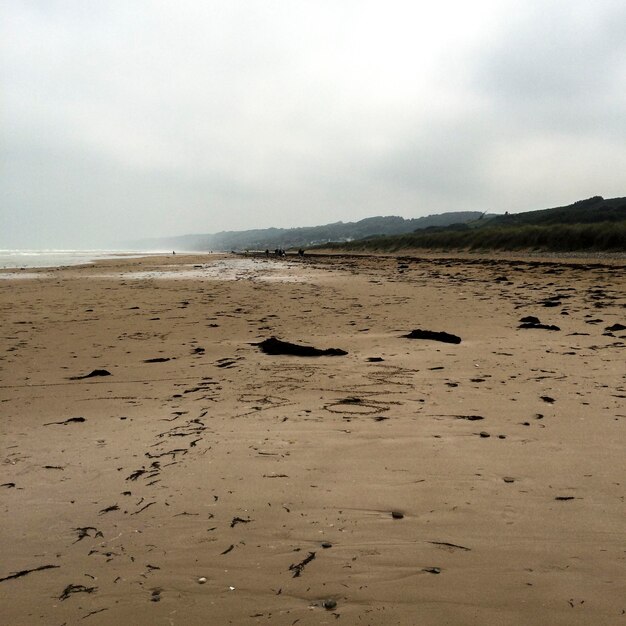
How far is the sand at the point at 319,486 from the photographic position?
5.59ft

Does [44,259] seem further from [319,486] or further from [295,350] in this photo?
[319,486]

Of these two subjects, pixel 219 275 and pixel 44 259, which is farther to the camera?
pixel 44 259

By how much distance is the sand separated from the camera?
170 centimetres

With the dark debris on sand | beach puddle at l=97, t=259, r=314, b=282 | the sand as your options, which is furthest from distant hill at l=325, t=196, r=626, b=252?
the sand

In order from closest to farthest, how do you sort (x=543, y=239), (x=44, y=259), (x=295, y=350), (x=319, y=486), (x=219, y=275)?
1. (x=319, y=486)
2. (x=295, y=350)
3. (x=219, y=275)
4. (x=543, y=239)
5. (x=44, y=259)

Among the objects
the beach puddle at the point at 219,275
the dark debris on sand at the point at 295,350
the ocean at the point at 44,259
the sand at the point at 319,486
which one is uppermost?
the ocean at the point at 44,259

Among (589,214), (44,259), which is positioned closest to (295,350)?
(44,259)

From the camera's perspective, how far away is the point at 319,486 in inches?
98.2

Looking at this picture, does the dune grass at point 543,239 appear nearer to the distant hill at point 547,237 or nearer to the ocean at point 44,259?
the distant hill at point 547,237

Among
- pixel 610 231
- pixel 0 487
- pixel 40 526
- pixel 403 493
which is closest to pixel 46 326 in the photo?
pixel 0 487

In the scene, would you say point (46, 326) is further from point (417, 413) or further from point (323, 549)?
point (323, 549)

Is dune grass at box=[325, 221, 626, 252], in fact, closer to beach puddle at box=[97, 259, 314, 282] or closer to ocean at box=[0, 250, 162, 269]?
beach puddle at box=[97, 259, 314, 282]

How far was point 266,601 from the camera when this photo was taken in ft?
5.54

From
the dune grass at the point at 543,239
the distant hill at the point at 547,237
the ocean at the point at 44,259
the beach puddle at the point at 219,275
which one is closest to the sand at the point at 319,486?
the beach puddle at the point at 219,275
